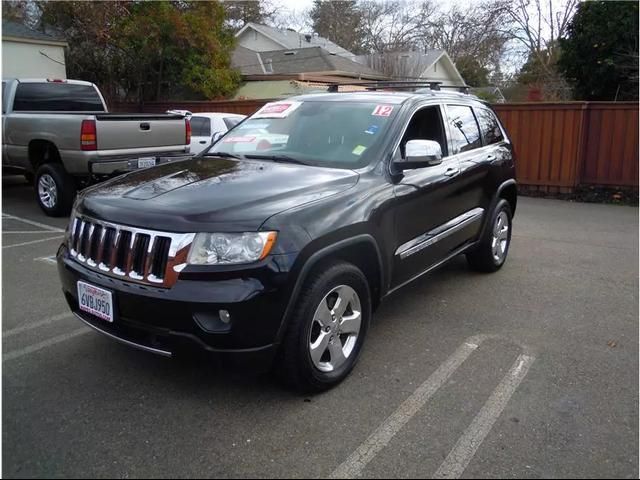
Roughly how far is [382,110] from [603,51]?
13.1 metres

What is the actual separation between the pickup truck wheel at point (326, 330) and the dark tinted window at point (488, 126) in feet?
9.32

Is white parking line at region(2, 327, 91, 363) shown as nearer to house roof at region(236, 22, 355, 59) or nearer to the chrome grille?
the chrome grille

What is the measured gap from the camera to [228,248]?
294 cm

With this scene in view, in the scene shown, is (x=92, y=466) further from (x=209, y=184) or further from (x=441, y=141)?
(x=441, y=141)

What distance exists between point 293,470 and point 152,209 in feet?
5.11

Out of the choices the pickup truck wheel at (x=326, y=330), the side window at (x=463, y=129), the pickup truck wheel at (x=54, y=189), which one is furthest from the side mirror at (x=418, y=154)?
the pickup truck wheel at (x=54, y=189)

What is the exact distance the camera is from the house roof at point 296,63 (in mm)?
28047

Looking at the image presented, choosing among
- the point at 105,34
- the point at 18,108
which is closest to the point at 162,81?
the point at 105,34

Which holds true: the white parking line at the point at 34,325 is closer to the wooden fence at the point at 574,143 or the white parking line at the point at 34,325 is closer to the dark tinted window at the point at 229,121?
the dark tinted window at the point at 229,121

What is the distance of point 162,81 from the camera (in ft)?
66.4

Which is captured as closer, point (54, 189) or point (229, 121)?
point (54, 189)

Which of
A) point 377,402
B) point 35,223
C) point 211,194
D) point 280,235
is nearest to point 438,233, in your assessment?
point 377,402

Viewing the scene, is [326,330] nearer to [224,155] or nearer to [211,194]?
[211,194]

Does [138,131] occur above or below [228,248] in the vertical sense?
above
